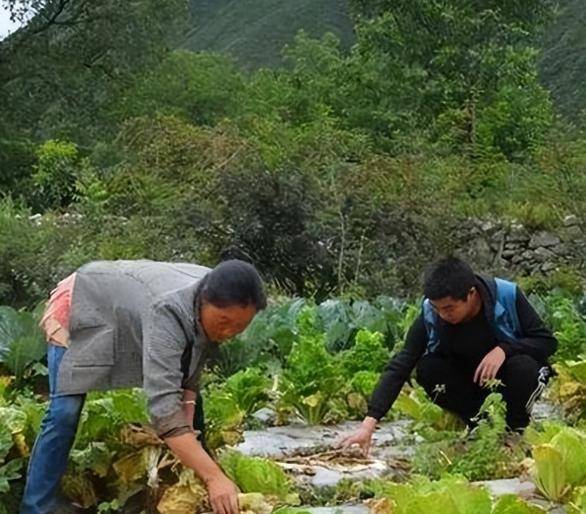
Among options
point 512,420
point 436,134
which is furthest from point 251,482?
point 436,134

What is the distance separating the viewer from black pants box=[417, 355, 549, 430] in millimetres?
4680

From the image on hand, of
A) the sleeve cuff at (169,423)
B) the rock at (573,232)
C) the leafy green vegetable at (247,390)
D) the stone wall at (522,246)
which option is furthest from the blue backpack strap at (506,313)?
the rock at (573,232)

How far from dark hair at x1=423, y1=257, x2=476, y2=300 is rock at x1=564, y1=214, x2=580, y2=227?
10.6 m

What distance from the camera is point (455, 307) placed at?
14.6ft

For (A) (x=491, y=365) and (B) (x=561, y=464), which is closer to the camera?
(B) (x=561, y=464)

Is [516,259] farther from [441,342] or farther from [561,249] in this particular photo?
[441,342]

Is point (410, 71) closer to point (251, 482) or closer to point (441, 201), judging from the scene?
point (441, 201)

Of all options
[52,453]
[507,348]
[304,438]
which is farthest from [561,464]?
[304,438]

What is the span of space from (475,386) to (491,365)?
0.31m

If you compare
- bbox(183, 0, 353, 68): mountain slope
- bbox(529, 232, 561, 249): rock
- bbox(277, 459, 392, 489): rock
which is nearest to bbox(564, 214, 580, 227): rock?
bbox(529, 232, 561, 249): rock

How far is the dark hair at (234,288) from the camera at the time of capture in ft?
10.8

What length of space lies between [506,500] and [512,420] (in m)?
1.63

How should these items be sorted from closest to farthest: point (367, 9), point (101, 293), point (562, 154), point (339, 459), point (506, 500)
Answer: point (506, 500) < point (101, 293) < point (339, 459) < point (562, 154) < point (367, 9)

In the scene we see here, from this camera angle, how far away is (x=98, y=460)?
13.2 ft
